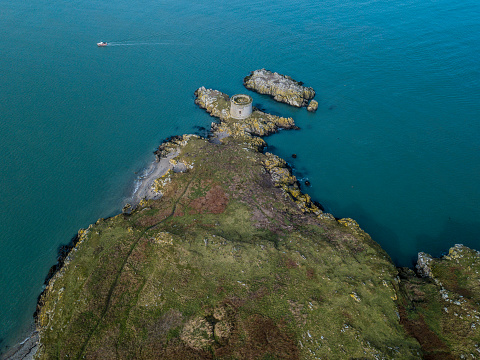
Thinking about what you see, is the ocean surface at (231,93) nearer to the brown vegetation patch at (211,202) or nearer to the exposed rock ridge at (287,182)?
the exposed rock ridge at (287,182)

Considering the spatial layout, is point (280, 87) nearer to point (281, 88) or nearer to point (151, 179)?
point (281, 88)

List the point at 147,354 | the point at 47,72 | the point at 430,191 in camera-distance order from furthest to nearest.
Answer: the point at 47,72
the point at 430,191
the point at 147,354

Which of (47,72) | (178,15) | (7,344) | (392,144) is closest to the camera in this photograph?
(7,344)

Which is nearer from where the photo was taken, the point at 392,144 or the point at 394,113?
the point at 392,144

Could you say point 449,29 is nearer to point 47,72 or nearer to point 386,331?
point 386,331

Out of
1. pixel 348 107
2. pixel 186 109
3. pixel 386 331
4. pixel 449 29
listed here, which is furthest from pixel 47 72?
pixel 449 29
